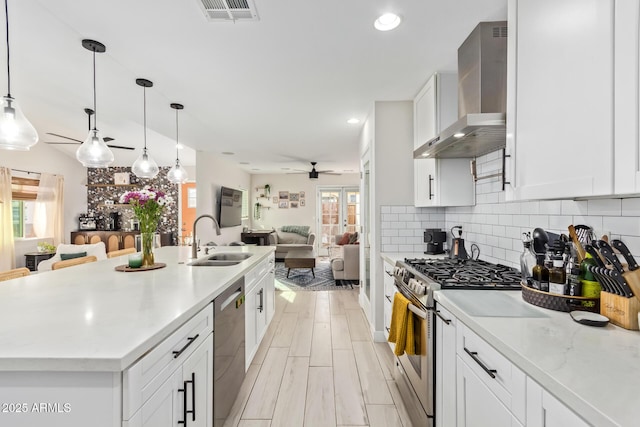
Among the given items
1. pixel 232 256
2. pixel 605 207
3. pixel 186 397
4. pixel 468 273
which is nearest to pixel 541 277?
pixel 605 207

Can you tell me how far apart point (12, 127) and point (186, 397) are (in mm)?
1890

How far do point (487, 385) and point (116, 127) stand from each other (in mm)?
5802

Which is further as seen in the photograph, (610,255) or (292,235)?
(292,235)

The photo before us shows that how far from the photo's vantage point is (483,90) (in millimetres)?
1737

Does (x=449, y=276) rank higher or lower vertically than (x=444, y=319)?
higher

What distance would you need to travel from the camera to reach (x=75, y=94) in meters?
3.08

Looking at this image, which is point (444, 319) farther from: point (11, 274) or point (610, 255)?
point (11, 274)

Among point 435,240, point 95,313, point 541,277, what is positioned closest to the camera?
point 95,313

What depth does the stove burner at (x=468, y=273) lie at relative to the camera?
156cm

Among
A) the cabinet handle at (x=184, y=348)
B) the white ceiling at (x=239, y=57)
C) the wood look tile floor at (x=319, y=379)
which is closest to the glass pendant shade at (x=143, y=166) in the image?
A: the white ceiling at (x=239, y=57)

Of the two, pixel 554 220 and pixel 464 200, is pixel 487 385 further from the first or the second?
pixel 464 200

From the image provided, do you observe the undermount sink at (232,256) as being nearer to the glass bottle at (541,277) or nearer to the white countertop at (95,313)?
the white countertop at (95,313)

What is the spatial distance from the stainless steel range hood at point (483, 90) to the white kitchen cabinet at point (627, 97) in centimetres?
68

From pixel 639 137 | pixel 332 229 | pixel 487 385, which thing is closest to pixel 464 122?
pixel 639 137
